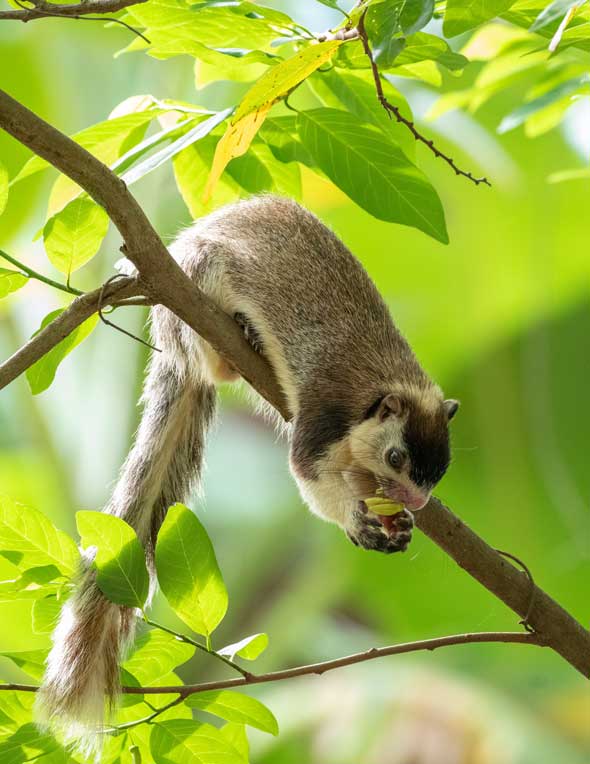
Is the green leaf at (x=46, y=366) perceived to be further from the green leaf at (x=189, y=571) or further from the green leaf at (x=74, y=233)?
the green leaf at (x=189, y=571)

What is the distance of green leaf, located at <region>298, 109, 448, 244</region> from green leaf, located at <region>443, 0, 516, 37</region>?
0.40 m

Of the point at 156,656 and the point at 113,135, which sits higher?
the point at 113,135

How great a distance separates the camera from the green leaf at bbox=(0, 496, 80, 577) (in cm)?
134

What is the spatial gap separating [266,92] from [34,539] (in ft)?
2.18

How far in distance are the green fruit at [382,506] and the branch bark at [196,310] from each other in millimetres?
92

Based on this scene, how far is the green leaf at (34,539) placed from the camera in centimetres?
134

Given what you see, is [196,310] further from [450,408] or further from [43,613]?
[450,408]

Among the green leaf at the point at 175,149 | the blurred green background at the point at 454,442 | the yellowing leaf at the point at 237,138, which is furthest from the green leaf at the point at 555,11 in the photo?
the blurred green background at the point at 454,442

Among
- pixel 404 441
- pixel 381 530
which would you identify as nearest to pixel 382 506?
pixel 381 530

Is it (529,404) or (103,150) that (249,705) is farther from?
(529,404)

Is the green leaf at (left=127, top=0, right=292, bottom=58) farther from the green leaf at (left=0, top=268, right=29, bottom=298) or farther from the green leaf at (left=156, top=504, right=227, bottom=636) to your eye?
the green leaf at (left=156, top=504, right=227, bottom=636)

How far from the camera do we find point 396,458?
2.26 metres

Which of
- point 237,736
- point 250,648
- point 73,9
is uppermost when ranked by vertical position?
point 73,9

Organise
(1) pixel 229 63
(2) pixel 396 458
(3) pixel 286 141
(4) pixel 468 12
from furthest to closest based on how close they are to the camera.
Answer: (2) pixel 396 458, (3) pixel 286 141, (1) pixel 229 63, (4) pixel 468 12
